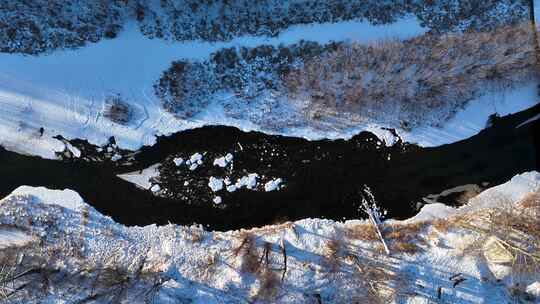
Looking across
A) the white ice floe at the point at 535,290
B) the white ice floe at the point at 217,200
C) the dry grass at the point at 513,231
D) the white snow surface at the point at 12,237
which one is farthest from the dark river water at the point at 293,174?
the white ice floe at the point at 535,290

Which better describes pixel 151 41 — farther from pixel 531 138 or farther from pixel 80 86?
pixel 531 138

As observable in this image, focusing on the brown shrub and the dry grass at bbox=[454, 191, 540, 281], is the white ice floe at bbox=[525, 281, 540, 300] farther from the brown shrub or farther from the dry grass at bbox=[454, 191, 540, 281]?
the brown shrub

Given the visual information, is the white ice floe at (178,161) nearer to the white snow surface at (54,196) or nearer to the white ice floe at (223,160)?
the white ice floe at (223,160)

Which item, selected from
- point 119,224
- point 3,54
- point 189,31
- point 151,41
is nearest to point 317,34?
point 189,31

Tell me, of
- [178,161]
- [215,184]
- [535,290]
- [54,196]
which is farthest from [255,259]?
[535,290]

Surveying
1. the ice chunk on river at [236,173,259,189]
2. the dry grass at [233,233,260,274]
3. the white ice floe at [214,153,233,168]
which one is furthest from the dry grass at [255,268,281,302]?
the white ice floe at [214,153,233,168]
